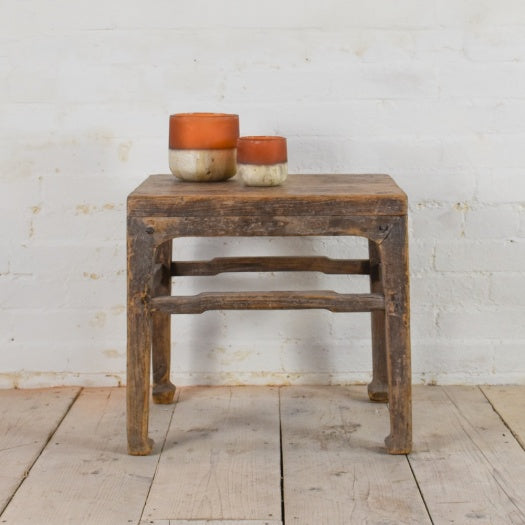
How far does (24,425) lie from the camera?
2.29 meters

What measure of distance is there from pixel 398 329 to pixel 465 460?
32 centimetres

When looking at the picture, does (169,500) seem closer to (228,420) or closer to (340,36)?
(228,420)

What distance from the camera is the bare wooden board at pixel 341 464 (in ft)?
5.94

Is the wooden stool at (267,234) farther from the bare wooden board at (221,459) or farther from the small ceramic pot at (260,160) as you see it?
the bare wooden board at (221,459)

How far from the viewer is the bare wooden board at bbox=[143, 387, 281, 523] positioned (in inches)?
71.9

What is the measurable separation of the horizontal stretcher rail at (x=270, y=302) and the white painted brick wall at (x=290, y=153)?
519 millimetres

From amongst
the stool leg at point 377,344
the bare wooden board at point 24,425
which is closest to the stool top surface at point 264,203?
the stool leg at point 377,344

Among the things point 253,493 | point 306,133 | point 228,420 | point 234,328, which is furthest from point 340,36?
point 253,493

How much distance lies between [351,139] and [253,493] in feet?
3.22

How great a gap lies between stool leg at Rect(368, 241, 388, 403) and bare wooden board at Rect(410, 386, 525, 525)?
4.0 inches

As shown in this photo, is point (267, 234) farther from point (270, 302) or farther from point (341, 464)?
point (341, 464)

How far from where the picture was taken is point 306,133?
8.09 ft

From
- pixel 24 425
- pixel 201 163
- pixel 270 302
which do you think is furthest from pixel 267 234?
pixel 24 425

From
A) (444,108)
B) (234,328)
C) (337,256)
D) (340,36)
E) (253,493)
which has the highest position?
(340,36)
